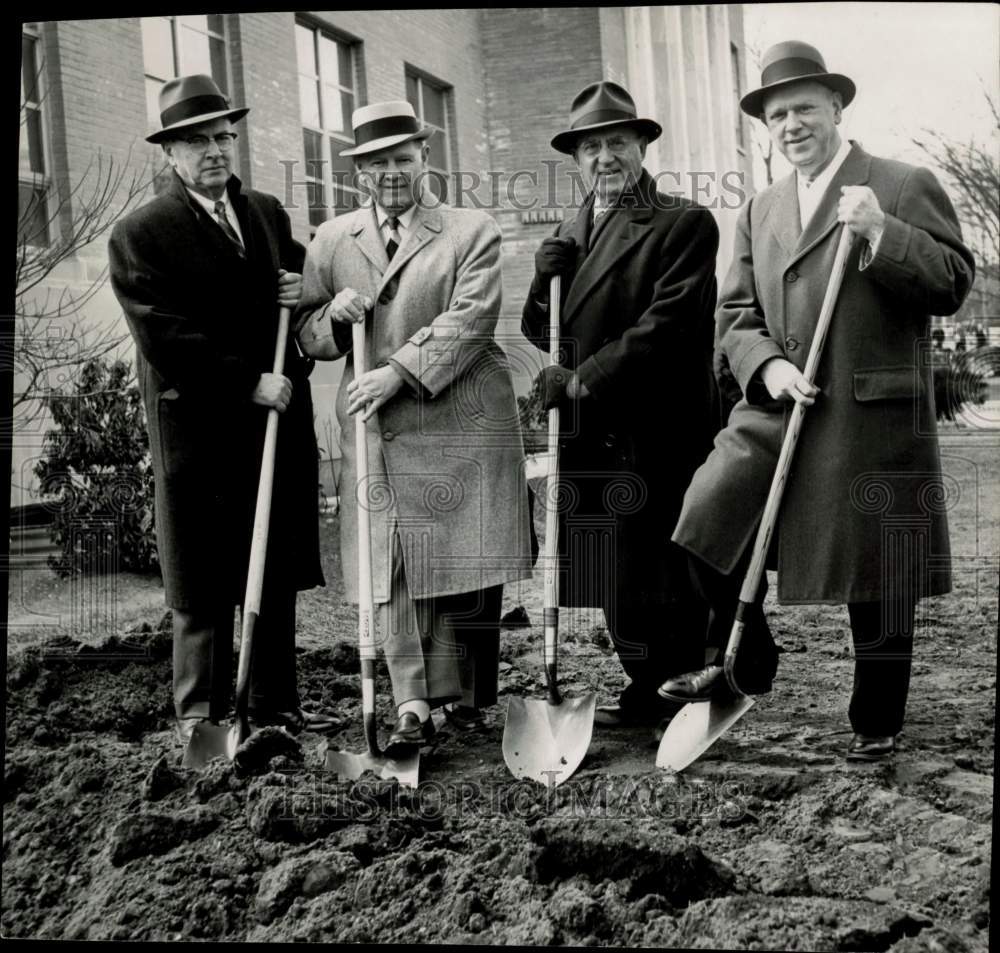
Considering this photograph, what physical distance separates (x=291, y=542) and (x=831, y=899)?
1.87 metres

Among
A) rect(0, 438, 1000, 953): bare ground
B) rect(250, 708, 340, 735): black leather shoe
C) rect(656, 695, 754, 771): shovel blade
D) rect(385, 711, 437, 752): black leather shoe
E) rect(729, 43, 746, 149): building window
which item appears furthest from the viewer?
rect(250, 708, 340, 735): black leather shoe

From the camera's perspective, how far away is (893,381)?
3.62m

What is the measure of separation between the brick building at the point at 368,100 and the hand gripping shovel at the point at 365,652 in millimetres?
516

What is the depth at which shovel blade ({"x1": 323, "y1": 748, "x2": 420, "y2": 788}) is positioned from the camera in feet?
12.5

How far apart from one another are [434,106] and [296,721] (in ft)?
6.34

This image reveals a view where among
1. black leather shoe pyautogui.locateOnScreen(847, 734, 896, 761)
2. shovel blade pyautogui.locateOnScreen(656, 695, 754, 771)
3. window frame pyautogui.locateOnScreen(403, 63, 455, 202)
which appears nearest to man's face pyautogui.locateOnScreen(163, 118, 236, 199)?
window frame pyautogui.locateOnScreen(403, 63, 455, 202)

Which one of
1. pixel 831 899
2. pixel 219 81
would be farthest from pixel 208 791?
pixel 219 81

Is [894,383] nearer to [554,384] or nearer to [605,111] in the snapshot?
[554,384]

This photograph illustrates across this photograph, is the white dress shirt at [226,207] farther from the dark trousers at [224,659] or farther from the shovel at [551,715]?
the dark trousers at [224,659]

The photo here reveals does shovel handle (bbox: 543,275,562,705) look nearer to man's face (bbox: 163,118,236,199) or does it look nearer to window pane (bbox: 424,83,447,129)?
window pane (bbox: 424,83,447,129)

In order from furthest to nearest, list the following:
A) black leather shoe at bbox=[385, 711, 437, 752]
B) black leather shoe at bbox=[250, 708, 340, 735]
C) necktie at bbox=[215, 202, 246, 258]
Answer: black leather shoe at bbox=[250, 708, 340, 735] → necktie at bbox=[215, 202, 246, 258] → black leather shoe at bbox=[385, 711, 437, 752]

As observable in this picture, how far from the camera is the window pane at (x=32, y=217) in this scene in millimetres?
3817

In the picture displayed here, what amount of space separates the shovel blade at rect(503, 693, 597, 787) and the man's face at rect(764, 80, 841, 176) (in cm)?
166

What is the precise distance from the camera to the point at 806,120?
362cm
